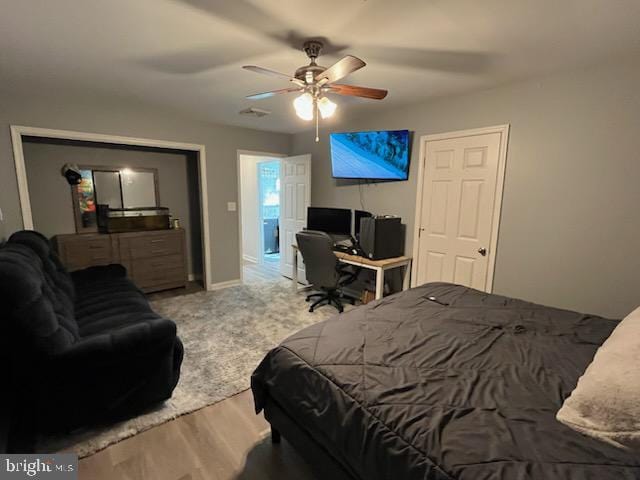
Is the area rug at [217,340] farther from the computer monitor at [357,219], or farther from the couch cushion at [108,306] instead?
the computer monitor at [357,219]

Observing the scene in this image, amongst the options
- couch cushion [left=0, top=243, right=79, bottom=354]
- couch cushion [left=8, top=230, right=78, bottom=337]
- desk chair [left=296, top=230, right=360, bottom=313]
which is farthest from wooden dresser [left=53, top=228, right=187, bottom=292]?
couch cushion [left=0, top=243, right=79, bottom=354]

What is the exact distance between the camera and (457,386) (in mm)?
1230

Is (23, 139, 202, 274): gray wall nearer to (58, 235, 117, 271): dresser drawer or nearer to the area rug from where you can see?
→ (58, 235, 117, 271): dresser drawer

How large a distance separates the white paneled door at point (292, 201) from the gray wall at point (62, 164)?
1.45 meters

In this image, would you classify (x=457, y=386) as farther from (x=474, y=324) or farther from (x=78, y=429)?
(x=78, y=429)

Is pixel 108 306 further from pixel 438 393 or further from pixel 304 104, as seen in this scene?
pixel 438 393

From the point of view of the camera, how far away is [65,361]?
165cm

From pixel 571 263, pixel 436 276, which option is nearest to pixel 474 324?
pixel 571 263

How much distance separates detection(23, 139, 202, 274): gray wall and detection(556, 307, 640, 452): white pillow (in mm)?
4935

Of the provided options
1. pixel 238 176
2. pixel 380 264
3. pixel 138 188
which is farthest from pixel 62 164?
pixel 380 264

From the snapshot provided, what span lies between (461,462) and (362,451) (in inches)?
13.4

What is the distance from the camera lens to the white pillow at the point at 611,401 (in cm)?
86

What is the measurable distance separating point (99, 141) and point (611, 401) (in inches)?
175

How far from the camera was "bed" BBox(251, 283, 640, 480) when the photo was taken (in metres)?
0.93
